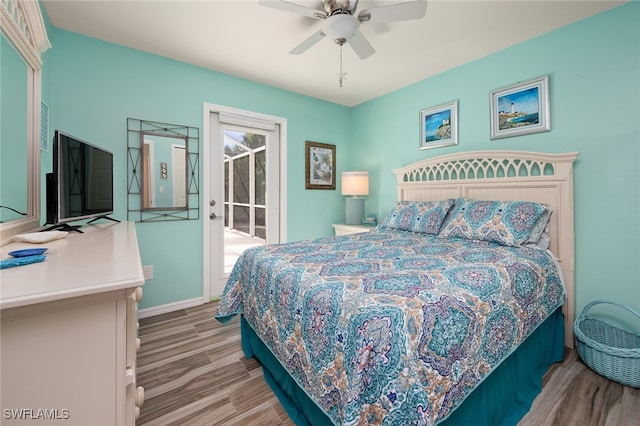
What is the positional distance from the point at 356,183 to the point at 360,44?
1.91 meters

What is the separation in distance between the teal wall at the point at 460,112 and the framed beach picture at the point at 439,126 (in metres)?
0.07

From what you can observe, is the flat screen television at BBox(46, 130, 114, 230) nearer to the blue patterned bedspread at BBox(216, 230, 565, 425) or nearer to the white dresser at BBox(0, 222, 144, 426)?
the white dresser at BBox(0, 222, 144, 426)

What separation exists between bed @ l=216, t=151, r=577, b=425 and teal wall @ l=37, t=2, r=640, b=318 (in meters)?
0.20

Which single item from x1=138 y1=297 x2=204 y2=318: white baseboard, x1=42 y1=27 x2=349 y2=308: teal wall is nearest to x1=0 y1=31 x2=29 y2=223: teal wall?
x1=42 y1=27 x2=349 y2=308: teal wall

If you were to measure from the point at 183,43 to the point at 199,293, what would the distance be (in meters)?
2.45

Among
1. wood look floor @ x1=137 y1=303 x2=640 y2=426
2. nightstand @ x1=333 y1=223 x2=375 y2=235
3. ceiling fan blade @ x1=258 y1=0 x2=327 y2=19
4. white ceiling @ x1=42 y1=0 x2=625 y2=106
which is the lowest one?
wood look floor @ x1=137 y1=303 x2=640 y2=426

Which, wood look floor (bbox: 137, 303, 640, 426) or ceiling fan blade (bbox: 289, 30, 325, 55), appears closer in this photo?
wood look floor (bbox: 137, 303, 640, 426)

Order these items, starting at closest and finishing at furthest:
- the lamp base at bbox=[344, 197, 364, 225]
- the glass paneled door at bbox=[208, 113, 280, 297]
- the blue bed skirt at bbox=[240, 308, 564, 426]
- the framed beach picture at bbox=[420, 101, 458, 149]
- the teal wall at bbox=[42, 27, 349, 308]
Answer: the blue bed skirt at bbox=[240, 308, 564, 426] → the teal wall at bbox=[42, 27, 349, 308] → the framed beach picture at bbox=[420, 101, 458, 149] → the glass paneled door at bbox=[208, 113, 280, 297] → the lamp base at bbox=[344, 197, 364, 225]

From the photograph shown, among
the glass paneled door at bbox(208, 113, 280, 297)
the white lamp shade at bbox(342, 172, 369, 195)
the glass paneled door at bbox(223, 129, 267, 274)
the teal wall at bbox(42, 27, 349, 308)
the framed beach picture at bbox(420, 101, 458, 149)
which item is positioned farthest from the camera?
the white lamp shade at bbox(342, 172, 369, 195)

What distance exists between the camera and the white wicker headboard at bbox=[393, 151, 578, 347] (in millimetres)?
2174

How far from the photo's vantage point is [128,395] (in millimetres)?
872

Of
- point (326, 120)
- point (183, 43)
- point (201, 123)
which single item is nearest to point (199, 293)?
point (201, 123)

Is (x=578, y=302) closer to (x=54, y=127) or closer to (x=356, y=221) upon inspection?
(x=356, y=221)

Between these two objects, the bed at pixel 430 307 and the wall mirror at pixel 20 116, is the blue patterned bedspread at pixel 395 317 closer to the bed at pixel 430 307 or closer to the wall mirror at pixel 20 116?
the bed at pixel 430 307
